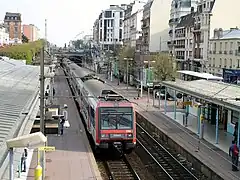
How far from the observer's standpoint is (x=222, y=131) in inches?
1239

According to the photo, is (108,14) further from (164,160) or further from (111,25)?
(164,160)

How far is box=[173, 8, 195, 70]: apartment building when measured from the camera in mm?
69794

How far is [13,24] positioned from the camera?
178625 millimetres

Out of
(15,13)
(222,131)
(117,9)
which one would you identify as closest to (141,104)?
(222,131)

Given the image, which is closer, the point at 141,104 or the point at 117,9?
the point at 141,104

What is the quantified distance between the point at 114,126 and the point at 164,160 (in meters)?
4.11

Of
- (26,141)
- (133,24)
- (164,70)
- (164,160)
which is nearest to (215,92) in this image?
(164,160)

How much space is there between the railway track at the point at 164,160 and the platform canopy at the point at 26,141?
12.9m

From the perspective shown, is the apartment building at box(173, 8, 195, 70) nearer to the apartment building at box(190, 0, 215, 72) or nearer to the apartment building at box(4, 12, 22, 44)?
the apartment building at box(190, 0, 215, 72)

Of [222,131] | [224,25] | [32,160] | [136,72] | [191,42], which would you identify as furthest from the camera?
[136,72]

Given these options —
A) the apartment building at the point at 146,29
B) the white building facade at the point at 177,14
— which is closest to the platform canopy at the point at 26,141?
the white building facade at the point at 177,14

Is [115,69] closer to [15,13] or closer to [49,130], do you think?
[49,130]

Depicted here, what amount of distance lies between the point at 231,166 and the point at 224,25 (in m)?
42.8

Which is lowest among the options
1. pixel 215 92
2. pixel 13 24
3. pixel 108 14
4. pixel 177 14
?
pixel 215 92
